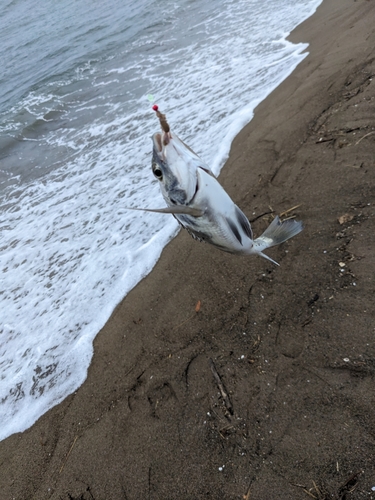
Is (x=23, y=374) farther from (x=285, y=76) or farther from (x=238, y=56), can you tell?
(x=238, y=56)

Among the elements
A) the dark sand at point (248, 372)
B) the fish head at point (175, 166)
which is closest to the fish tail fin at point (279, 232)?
the dark sand at point (248, 372)

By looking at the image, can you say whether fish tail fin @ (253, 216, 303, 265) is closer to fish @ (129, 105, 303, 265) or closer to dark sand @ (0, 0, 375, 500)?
fish @ (129, 105, 303, 265)

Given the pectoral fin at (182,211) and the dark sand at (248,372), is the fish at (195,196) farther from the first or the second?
the dark sand at (248,372)

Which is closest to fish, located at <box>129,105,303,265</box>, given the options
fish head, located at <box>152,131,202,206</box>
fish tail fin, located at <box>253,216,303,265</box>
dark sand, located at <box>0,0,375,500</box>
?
fish head, located at <box>152,131,202,206</box>

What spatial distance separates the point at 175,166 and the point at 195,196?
0.24 meters

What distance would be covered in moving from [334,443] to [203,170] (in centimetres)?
217

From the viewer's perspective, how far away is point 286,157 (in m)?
4.78

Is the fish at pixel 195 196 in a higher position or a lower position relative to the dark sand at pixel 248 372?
higher

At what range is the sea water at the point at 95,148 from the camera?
14.2ft

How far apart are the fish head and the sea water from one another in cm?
254

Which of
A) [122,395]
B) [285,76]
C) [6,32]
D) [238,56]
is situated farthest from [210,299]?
[6,32]

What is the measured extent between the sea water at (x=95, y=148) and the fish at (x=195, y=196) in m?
2.29

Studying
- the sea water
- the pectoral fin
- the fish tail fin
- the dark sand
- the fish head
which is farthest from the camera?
the sea water

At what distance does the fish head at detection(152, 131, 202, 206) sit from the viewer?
2.04 m
